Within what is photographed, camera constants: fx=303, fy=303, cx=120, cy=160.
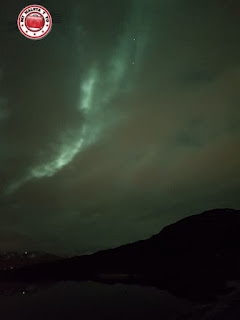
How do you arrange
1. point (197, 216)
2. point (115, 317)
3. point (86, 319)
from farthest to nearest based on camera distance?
point (197, 216)
point (86, 319)
point (115, 317)

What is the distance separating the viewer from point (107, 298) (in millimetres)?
48125

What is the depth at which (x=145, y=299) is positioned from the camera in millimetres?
40469

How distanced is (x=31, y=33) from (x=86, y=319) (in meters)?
31.8

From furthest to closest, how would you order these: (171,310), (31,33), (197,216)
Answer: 1. (197,216)
2. (171,310)
3. (31,33)

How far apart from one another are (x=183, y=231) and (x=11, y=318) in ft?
379

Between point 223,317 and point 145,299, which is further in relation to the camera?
point 145,299

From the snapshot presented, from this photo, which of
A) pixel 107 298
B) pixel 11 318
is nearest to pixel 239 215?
pixel 107 298

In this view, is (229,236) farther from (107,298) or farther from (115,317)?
(115,317)

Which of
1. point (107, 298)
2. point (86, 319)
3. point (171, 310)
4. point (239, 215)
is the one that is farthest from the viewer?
point (239, 215)

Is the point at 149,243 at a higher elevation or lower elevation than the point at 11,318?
higher

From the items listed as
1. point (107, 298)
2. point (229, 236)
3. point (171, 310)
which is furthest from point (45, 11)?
point (229, 236)

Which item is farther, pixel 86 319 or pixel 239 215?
pixel 239 215

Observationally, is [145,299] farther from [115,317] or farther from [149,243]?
[149,243]

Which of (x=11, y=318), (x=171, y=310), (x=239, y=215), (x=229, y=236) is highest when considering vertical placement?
(x=239, y=215)
